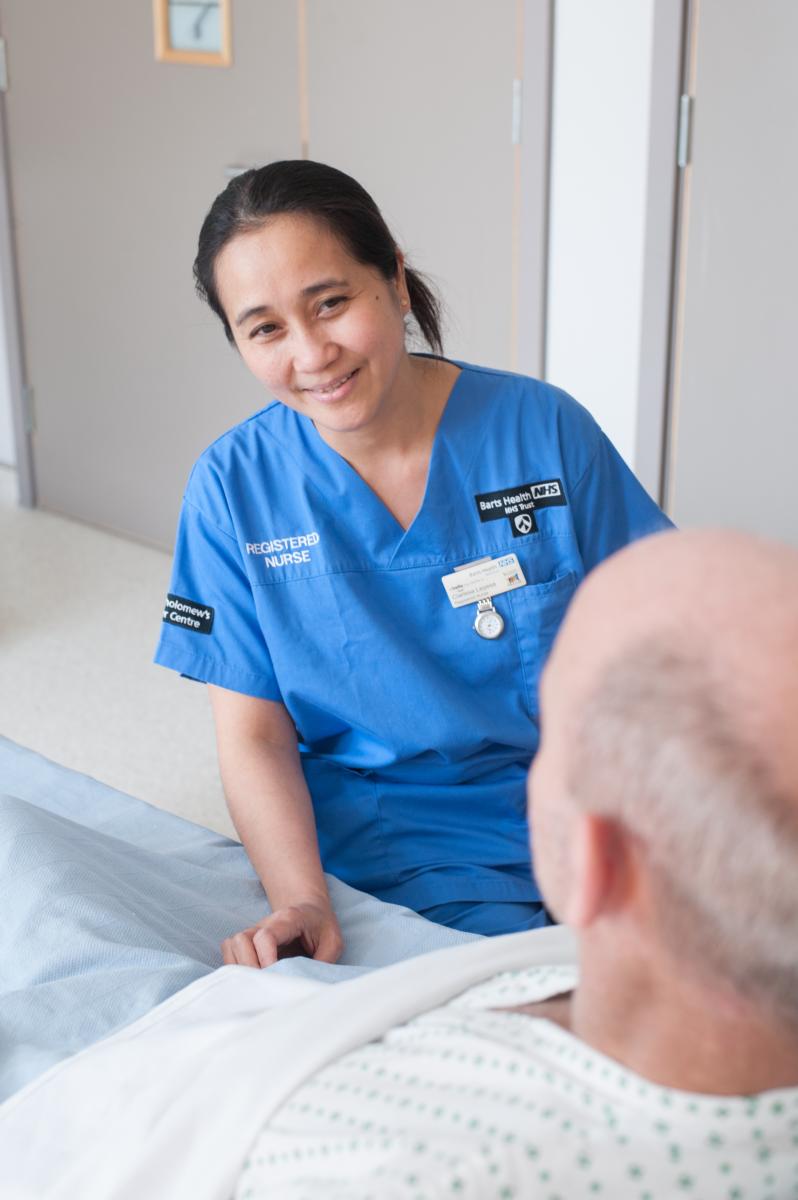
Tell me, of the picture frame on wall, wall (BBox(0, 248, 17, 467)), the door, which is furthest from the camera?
wall (BBox(0, 248, 17, 467))

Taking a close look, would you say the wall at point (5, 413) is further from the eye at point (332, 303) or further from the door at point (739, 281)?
the eye at point (332, 303)

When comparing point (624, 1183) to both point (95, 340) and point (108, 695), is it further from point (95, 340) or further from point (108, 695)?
point (95, 340)

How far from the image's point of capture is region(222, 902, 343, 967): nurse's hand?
51.3 inches

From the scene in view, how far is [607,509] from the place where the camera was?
160 centimetres

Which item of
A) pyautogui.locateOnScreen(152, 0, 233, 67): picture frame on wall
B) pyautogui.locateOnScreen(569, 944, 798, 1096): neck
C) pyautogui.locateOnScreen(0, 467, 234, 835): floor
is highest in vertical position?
pyautogui.locateOnScreen(152, 0, 233, 67): picture frame on wall

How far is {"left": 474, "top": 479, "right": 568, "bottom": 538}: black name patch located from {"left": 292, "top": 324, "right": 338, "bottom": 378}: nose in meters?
0.24

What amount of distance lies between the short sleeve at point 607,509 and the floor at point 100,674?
1271mm

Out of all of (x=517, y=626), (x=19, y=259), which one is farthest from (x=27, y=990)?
(x=19, y=259)

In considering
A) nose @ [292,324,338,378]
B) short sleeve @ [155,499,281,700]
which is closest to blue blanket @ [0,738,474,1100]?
short sleeve @ [155,499,281,700]

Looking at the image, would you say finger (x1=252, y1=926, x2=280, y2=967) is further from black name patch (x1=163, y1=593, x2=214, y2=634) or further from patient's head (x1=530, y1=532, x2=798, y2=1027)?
patient's head (x1=530, y1=532, x2=798, y2=1027)

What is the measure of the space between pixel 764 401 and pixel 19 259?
→ 255cm

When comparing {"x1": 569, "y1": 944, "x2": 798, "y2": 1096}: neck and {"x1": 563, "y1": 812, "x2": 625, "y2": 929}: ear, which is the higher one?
{"x1": 563, "y1": 812, "x2": 625, "y2": 929}: ear

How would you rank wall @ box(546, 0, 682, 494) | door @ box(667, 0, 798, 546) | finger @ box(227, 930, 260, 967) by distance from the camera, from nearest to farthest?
1. finger @ box(227, 930, 260, 967)
2. door @ box(667, 0, 798, 546)
3. wall @ box(546, 0, 682, 494)

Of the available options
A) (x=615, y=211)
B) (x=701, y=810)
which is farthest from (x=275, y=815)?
(x=615, y=211)
